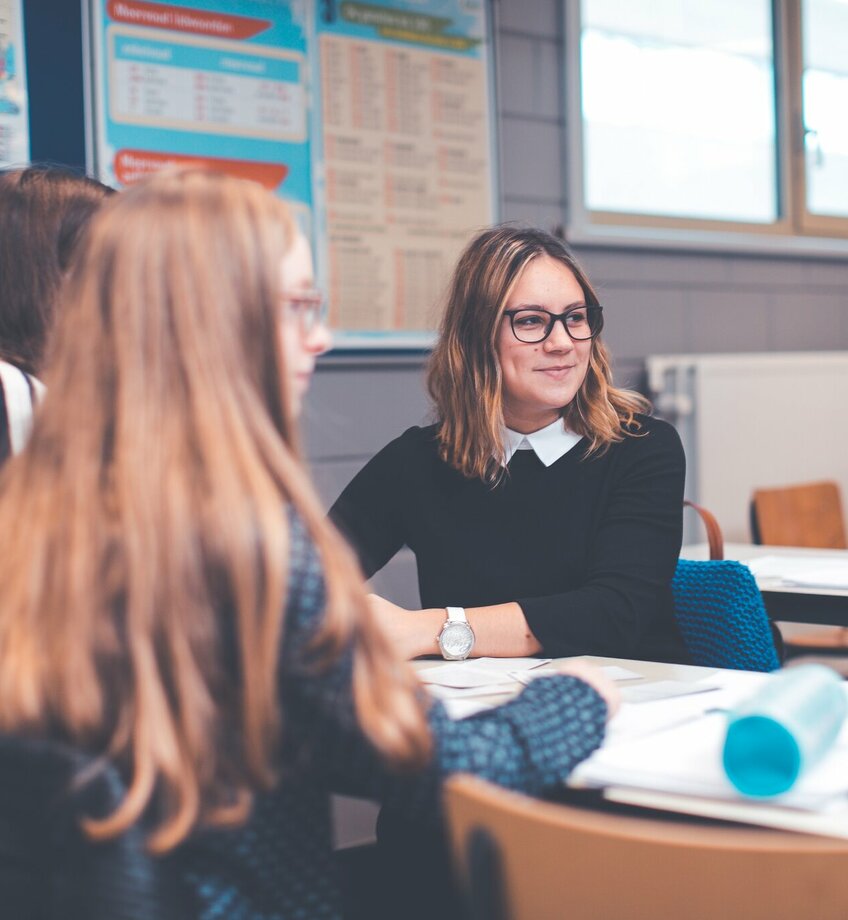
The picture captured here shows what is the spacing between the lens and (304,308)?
1.11 metres

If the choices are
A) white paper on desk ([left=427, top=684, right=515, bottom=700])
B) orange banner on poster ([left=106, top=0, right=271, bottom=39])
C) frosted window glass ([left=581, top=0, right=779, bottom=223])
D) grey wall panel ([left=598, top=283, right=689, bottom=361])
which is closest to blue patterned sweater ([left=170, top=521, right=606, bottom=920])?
white paper on desk ([left=427, top=684, right=515, bottom=700])

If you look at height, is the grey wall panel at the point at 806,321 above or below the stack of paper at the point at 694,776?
above

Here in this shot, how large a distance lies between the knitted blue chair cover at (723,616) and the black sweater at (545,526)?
0.15 ft

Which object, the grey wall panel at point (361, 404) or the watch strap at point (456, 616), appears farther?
the grey wall panel at point (361, 404)

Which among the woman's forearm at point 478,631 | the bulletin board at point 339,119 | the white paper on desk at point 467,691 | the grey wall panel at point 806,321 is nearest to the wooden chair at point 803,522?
the grey wall panel at point 806,321

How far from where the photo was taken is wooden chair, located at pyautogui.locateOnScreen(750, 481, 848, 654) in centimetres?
324

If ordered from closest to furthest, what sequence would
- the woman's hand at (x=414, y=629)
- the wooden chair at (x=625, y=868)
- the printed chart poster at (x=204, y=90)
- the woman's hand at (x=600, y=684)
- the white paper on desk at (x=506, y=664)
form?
the wooden chair at (x=625, y=868) → the woman's hand at (x=600, y=684) → the white paper on desk at (x=506, y=664) → the woman's hand at (x=414, y=629) → the printed chart poster at (x=204, y=90)

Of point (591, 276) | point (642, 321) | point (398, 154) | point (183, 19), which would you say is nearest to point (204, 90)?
point (183, 19)

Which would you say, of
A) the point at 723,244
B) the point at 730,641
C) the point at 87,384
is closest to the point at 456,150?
the point at 723,244

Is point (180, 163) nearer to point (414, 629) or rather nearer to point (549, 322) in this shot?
point (549, 322)

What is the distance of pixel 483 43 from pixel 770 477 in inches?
63.2

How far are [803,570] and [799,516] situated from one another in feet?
3.38

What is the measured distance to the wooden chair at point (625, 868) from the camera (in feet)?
2.71

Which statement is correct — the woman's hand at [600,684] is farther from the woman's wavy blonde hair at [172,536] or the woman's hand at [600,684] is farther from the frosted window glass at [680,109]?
the frosted window glass at [680,109]
